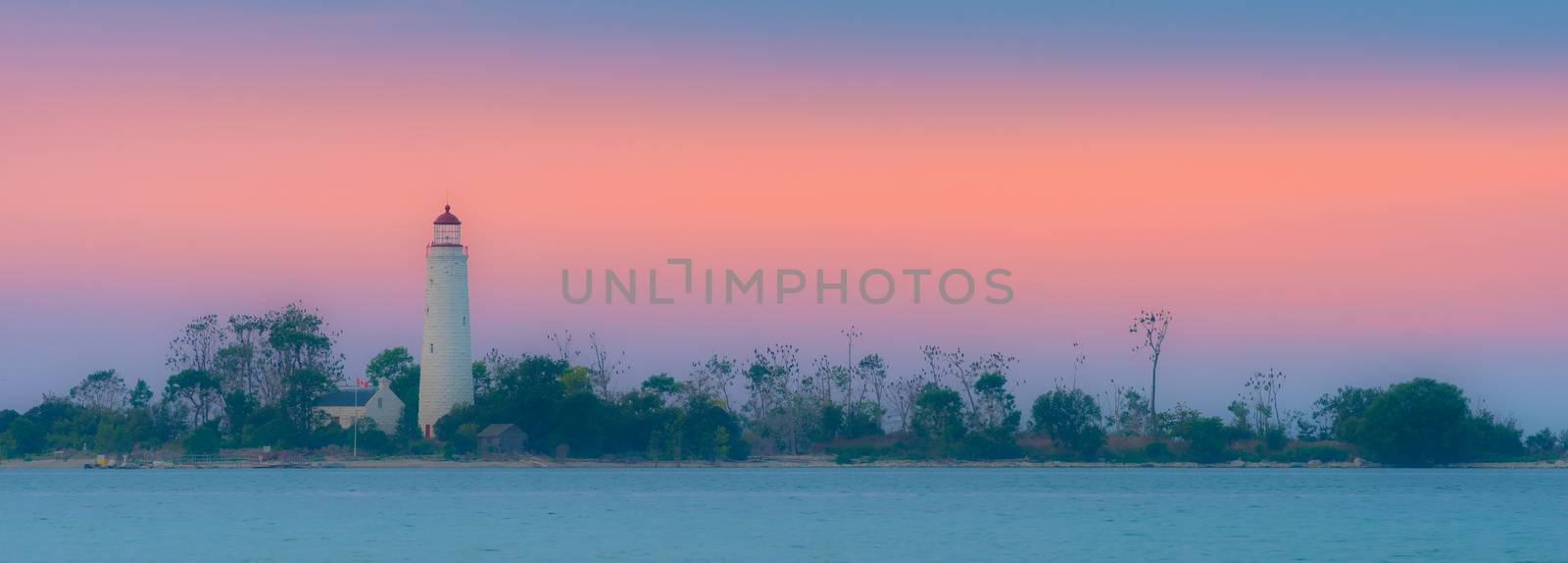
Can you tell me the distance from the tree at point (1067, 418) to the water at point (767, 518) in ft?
35.3

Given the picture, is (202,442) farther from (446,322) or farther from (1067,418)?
(1067,418)

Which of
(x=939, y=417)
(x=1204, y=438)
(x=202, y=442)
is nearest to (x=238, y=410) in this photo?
(x=202, y=442)

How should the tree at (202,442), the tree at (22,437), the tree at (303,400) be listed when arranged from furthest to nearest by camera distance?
the tree at (22,437) → the tree at (303,400) → the tree at (202,442)

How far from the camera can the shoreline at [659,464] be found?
96.4 meters

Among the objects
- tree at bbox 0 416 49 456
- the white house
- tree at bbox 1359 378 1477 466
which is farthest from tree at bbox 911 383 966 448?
tree at bbox 0 416 49 456

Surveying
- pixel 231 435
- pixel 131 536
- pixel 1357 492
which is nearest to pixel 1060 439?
pixel 1357 492

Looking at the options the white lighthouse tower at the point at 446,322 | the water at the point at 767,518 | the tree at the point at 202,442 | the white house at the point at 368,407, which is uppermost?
the white lighthouse tower at the point at 446,322

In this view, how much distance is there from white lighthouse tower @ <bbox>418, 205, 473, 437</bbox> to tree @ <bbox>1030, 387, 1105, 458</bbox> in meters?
35.6

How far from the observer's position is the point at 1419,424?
10256 centimetres

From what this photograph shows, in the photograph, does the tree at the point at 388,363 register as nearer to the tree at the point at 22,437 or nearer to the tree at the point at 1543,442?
the tree at the point at 22,437

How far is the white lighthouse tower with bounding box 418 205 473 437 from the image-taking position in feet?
309

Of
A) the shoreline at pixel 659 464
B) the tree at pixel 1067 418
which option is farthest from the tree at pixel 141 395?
the tree at pixel 1067 418

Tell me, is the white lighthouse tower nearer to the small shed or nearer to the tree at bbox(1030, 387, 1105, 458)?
the small shed

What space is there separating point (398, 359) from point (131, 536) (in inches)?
2796
